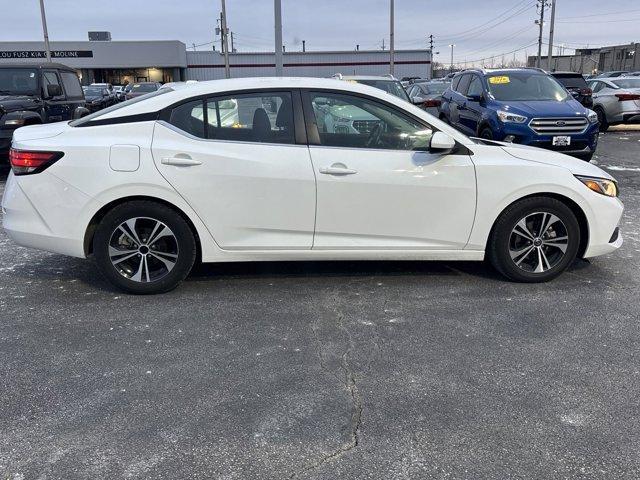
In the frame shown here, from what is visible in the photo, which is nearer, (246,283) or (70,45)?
(246,283)

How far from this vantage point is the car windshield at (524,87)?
10375 millimetres

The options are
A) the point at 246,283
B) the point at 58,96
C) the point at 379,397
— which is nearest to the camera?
the point at 379,397

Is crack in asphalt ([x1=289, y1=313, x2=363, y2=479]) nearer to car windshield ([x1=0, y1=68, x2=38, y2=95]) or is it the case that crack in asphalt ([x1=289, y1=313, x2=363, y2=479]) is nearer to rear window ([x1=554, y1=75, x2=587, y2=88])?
car windshield ([x1=0, y1=68, x2=38, y2=95])

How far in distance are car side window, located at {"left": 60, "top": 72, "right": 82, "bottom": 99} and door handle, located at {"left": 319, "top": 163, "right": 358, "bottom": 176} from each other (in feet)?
30.6

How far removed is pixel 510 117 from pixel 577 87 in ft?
24.8

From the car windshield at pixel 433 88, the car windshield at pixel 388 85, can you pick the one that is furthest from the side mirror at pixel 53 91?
the car windshield at pixel 433 88

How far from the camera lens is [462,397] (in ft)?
10.1

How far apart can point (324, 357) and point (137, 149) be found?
2.08 meters

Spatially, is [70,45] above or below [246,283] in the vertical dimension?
above

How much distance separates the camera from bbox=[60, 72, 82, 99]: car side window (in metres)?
11.8

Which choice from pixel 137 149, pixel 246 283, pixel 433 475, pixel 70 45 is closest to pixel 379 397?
pixel 433 475

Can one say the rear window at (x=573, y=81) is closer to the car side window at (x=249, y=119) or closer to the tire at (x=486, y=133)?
the tire at (x=486, y=133)

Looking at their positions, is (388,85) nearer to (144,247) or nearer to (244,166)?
(244,166)

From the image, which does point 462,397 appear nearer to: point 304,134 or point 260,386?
point 260,386
